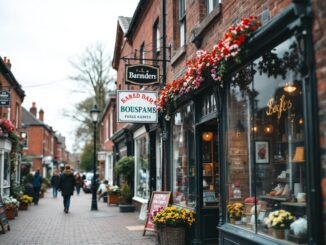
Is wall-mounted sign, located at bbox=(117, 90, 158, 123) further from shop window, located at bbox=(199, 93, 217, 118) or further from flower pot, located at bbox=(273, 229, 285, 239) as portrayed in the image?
flower pot, located at bbox=(273, 229, 285, 239)

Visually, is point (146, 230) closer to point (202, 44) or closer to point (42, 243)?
point (42, 243)

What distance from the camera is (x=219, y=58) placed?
681 cm

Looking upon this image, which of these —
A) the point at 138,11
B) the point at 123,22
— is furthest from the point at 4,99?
the point at 123,22

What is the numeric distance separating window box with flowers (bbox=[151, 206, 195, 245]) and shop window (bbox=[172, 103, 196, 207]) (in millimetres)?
652

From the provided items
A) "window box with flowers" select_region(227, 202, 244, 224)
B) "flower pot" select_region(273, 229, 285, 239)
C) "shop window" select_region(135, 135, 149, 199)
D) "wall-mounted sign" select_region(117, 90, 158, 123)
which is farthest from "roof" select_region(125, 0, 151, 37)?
"flower pot" select_region(273, 229, 285, 239)

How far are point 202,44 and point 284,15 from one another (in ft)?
13.8

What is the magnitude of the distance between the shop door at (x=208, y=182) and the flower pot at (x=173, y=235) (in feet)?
1.49

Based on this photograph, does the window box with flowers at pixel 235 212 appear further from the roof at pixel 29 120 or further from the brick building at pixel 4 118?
the roof at pixel 29 120

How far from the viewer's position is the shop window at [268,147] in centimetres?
571

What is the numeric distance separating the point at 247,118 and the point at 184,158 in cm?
362

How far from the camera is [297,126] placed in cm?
591

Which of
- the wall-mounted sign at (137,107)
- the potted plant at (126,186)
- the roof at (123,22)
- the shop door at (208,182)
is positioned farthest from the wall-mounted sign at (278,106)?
the roof at (123,22)

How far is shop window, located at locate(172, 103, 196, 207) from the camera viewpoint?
1005 centimetres

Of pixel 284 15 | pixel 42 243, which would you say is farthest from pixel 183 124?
pixel 284 15
